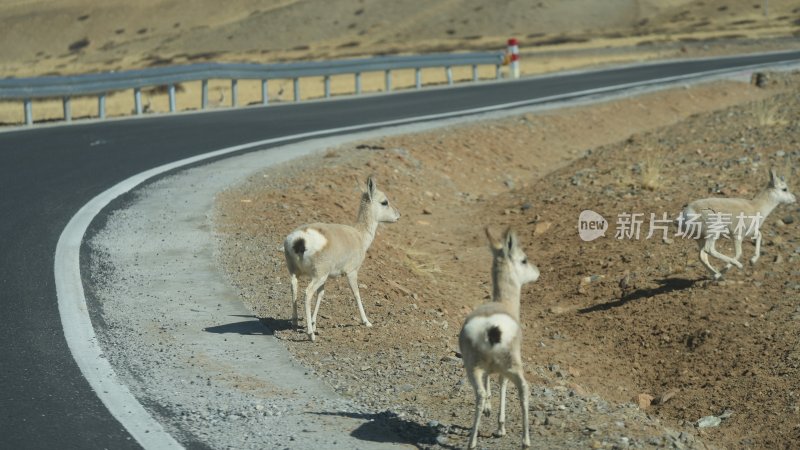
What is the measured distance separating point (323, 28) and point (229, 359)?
105452 millimetres

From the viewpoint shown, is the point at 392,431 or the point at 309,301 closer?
the point at 392,431

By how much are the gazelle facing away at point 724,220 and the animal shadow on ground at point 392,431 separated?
5922 mm

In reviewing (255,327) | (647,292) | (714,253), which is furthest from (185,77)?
(255,327)

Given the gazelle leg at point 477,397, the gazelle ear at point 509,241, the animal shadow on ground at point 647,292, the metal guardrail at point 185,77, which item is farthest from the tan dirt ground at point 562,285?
the metal guardrail at point 185,77

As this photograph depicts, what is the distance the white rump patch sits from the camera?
265 inches

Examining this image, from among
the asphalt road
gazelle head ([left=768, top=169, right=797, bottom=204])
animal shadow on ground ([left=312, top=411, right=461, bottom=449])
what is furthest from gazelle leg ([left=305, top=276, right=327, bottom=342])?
gazelle head ([left=768, top=169, right=797, bottom=204])

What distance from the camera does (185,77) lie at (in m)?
28.3

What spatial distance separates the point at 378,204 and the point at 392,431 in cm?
383

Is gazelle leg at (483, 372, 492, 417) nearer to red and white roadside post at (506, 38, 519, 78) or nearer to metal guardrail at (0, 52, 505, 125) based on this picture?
metal guardrail at (0, 52, 505, 125)

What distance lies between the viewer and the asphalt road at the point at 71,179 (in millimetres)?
7236

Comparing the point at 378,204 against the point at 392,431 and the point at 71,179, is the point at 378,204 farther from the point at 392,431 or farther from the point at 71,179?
the point at 71,179

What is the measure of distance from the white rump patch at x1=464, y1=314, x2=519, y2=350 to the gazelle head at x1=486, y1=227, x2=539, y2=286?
2.92ft

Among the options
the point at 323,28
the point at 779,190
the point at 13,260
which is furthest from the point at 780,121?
the point at 323,28

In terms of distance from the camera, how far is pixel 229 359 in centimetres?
848
